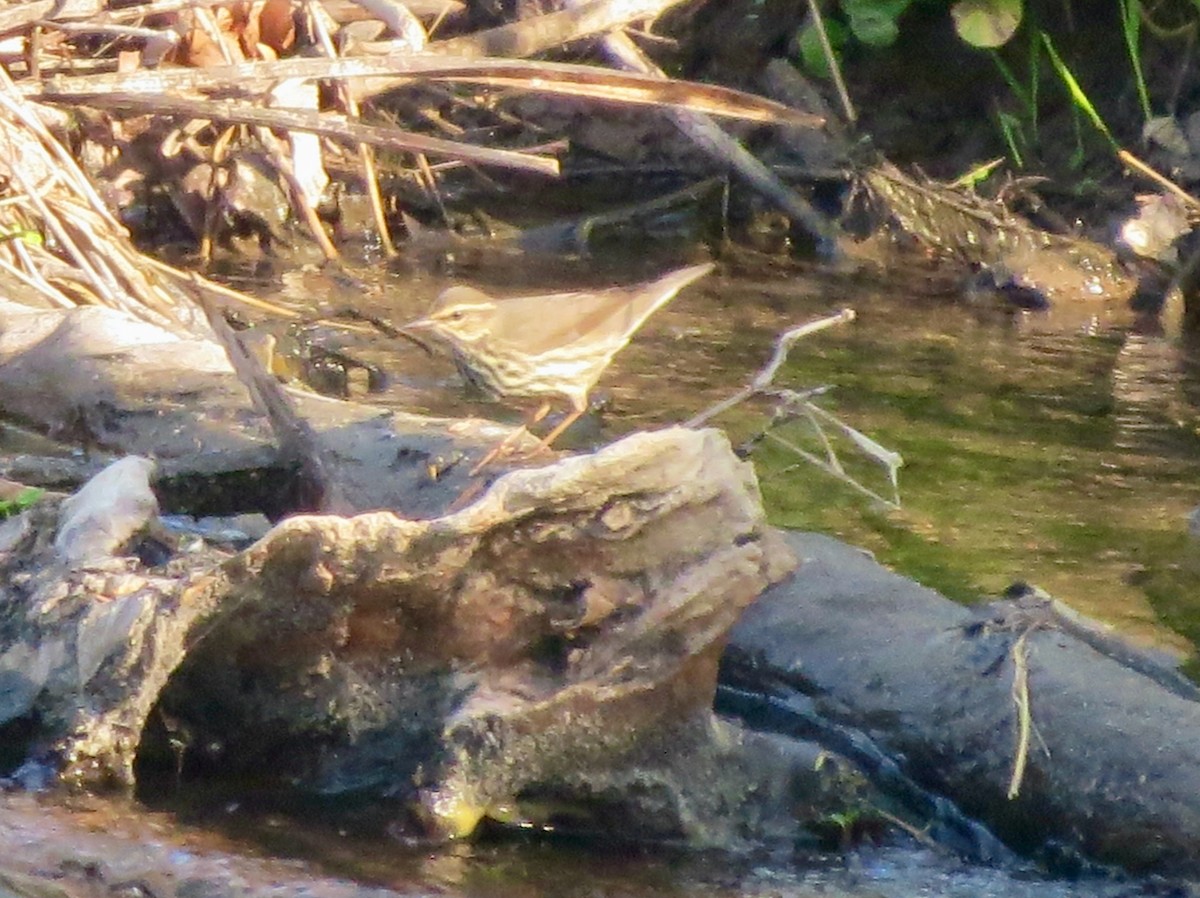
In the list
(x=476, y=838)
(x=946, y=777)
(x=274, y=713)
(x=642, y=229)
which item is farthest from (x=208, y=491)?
(x=642, y=229)

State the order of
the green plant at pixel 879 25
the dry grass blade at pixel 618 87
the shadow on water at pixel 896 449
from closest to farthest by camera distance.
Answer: the shadow on water at pixel 896 449 → the dry grass blade at pixel 618 87 → the green plant at pixel 879 25

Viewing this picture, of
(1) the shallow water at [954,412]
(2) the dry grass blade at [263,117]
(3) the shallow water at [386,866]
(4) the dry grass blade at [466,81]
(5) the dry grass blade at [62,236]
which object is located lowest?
(1) the shallow water at [954,412]

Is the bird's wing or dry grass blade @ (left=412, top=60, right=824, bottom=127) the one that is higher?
dry grass blade @ (left=412, top=60, right=824, bottom=127)

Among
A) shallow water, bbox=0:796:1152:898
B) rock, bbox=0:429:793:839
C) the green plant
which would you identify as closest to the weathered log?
shallow water, bbox=0:796:1152:898

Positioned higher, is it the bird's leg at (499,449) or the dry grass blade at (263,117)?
the dry grass blade at (263,117)

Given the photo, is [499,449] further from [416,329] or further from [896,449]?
[896,449]

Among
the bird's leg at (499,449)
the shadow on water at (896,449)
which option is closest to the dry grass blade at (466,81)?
the shadow on water at (896,449)

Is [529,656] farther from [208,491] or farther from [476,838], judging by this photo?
[208,491]

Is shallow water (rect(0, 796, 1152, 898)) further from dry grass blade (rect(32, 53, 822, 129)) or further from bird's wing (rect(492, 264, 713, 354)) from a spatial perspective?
dry grass blade (rect(32, 53, 822, 129))

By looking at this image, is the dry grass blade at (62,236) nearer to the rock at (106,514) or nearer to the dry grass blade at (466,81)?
the dry grass blade at (466,81)
